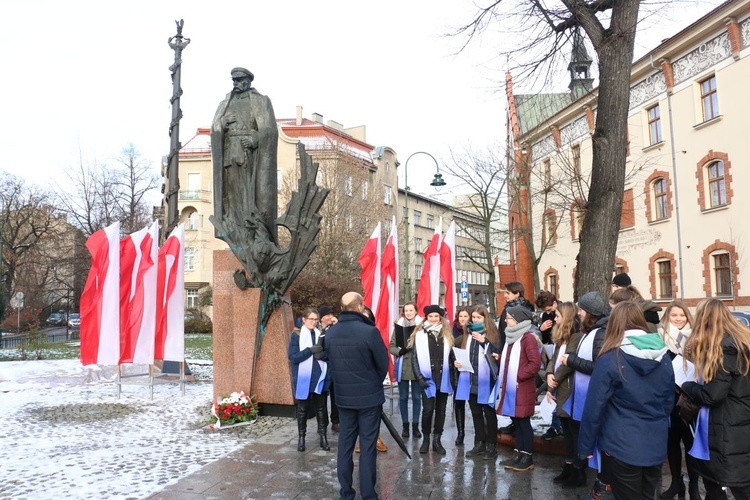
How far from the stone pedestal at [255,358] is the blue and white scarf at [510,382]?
3.66m

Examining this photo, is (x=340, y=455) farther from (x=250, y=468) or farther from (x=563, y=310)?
(x=563, y=310)

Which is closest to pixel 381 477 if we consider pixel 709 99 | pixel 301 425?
pixel 301 425

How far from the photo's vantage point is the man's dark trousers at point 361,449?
206 inches

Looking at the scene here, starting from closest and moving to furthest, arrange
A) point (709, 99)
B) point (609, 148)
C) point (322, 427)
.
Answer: point (322, 427)
point (609, 148)
point (709, 99)

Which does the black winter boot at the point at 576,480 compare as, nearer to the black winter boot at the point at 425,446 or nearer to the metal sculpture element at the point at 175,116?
the black winter boot at the point at 425,446

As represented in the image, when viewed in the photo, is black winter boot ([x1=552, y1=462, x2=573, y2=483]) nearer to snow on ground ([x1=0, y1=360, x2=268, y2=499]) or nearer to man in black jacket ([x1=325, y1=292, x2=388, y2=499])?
man in black jacket ([x1=325, y1=292, x2=388, y2=499])

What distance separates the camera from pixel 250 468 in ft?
21.0

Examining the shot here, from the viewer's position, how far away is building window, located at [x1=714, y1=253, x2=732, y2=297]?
21.7 m

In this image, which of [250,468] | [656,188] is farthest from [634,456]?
[656,188]

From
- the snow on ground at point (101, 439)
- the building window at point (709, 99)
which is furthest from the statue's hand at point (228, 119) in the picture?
the building window at point (709, 99)

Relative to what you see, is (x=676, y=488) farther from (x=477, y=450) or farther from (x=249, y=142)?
(x=249, y=142)

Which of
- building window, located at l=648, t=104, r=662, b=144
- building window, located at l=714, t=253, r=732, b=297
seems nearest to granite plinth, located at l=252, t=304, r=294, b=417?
building window, located at l=714, t=253, r=732, b=297

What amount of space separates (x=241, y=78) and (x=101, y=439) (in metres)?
5.84

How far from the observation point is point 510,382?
21.4 ft
